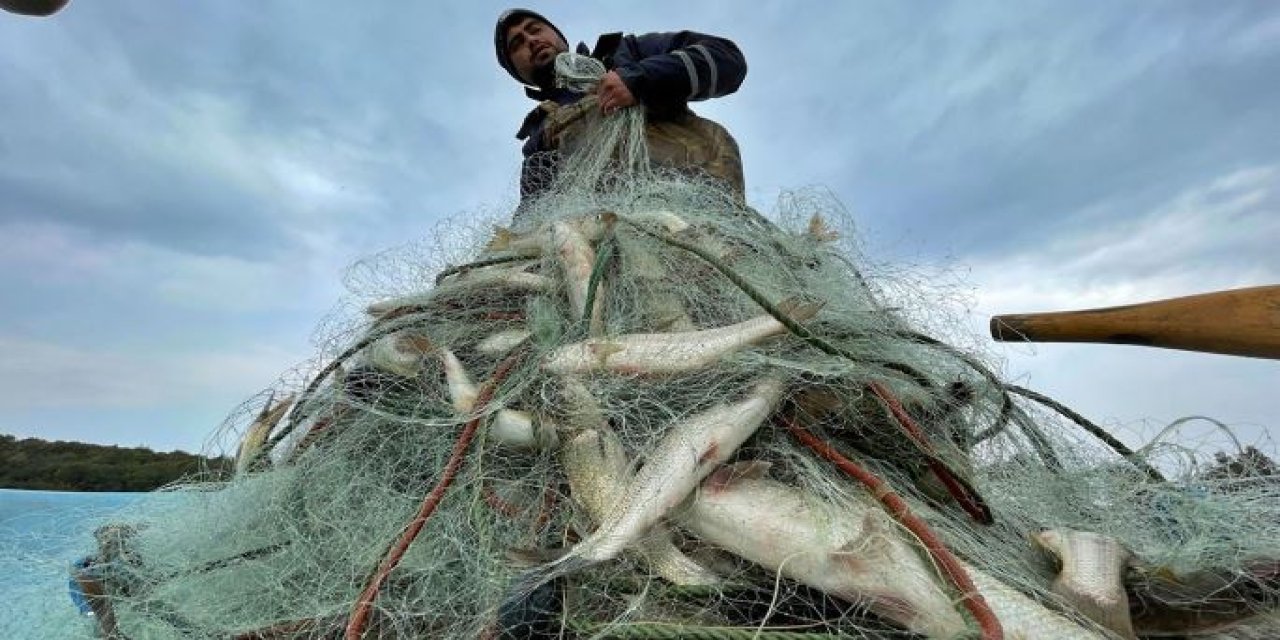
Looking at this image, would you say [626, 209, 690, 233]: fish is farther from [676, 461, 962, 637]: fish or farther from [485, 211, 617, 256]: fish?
[676, 461, 962, 637]: fish

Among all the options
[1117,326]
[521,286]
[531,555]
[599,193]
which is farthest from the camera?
[599,193]

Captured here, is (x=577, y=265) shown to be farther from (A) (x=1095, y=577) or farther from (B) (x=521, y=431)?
(A) (x=1095, y=577)

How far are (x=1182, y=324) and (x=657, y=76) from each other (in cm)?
151

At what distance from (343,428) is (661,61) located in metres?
1.43

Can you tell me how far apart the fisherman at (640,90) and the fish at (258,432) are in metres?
1.14

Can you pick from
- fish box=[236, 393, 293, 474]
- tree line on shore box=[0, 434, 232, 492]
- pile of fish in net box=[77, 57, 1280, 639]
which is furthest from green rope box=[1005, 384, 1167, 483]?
tree line on shore box=[0, 434, 232, 492]

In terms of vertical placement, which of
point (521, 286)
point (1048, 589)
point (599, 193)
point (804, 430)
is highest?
point (599, 193)

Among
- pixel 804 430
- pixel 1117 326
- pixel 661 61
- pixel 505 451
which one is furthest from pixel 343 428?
pixel 1117 326

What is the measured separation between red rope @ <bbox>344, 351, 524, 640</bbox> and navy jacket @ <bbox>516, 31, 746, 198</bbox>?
3.91 ft

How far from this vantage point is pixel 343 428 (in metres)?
1.69

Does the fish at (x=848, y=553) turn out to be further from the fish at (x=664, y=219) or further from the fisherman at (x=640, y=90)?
the fisherman at (x=640, y=90)

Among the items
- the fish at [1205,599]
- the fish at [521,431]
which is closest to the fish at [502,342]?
the fish at [521,431]

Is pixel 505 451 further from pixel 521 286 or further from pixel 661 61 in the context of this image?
pixel 661 61

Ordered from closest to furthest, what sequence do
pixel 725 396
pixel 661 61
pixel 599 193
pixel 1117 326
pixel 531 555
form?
pixel 531 555 → pixel 725 396 → pixel 1117 326 → pixel 599 193 → pixel 661 61
